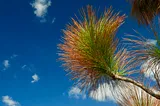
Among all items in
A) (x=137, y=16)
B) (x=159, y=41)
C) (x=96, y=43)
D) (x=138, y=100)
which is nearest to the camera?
(x=159, y=41)

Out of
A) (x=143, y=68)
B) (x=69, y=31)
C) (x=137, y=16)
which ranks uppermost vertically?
(x=137, y=16)

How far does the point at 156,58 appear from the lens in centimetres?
443

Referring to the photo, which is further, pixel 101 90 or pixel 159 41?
pixel 101 90

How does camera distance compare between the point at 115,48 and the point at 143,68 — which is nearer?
the point at 143,68

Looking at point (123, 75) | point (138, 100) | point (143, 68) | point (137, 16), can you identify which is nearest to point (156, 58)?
point (143, 68)

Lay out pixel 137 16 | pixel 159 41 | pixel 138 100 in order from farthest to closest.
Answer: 1. pixel 137 16
2. pixel 138 100
3. pixel 159 41

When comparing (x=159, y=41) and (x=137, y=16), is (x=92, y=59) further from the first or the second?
(x=137, y=16)

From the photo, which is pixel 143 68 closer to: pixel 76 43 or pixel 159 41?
pixel 159 41

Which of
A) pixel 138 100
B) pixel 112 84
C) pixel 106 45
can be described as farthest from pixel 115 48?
pixel 138 100

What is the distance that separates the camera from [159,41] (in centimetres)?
425

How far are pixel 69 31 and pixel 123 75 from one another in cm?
93

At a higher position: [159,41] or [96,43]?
[96,43]

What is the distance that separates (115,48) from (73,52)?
56cm

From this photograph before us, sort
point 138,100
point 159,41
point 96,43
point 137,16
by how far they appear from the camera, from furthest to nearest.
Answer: point 137,16, point 138,100, point 96,43, point 159,41
